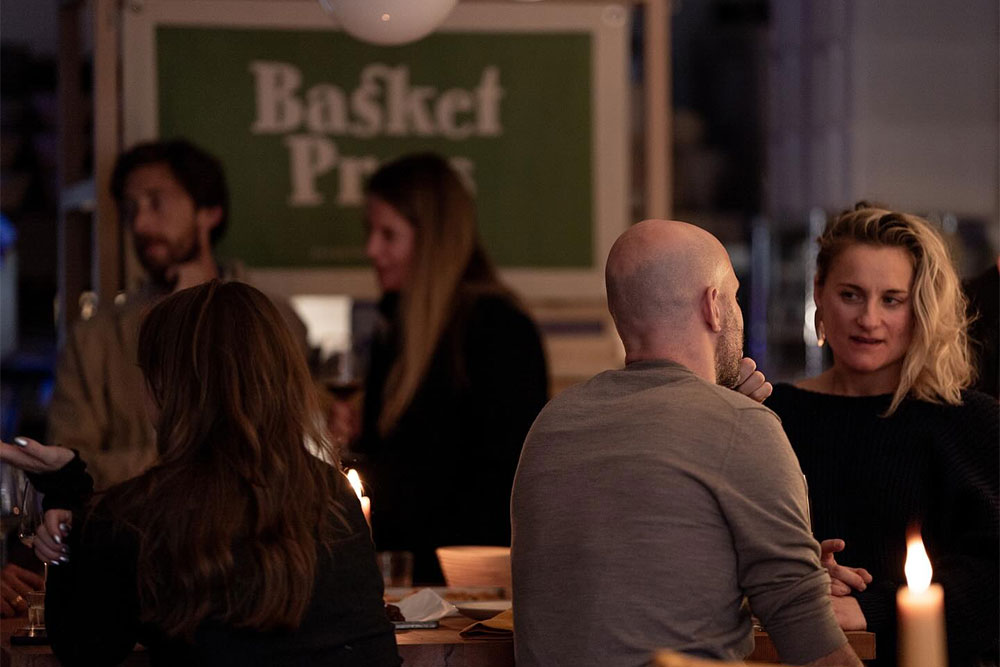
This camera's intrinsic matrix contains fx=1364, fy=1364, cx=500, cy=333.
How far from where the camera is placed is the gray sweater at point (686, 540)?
1.78 meters

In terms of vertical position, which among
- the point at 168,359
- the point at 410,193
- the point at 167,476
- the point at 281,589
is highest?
the point at 410,193

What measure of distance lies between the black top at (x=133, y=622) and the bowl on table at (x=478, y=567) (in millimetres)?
648

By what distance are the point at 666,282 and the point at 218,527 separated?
703 millimetres

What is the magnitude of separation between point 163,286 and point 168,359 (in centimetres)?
160

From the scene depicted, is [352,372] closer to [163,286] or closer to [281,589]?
[163,286]

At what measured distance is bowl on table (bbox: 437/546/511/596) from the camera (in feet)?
8.38

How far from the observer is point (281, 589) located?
1812 mm

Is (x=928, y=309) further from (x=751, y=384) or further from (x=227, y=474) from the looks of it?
(x=227, y=474)

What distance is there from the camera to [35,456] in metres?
1.97

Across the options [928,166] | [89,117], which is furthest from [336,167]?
[928,166]

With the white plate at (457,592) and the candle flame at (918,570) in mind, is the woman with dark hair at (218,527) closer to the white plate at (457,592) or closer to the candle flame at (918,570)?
the white plate at (457,592)

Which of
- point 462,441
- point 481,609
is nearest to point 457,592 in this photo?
point 481,609

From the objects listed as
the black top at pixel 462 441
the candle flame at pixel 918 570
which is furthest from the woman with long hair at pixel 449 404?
the candle flame at pixel 918 570

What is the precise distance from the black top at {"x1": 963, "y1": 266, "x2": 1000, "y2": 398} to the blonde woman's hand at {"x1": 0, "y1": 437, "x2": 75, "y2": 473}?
182 centimetres
